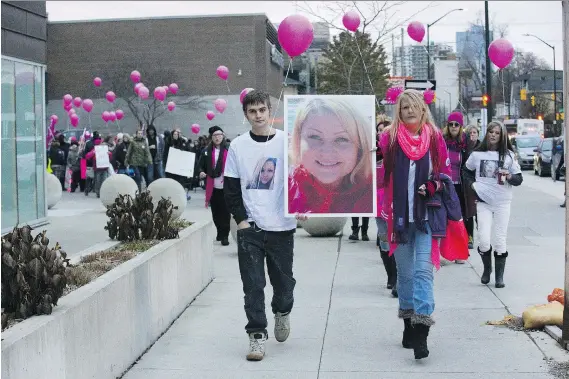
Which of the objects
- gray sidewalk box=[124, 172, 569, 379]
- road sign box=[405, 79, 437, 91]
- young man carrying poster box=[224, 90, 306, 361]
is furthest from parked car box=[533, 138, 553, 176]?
young man carrying poster box=[224, 90, 306, 361]

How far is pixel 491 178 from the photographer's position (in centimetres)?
912

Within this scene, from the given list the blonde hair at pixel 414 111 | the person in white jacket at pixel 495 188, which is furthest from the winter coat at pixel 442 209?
the person in white jacket at pixel 495 188

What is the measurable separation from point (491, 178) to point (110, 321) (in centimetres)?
483

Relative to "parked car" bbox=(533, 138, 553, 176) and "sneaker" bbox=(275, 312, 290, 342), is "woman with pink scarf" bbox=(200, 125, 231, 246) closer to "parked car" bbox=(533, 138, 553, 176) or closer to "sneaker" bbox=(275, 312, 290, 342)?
"sneaker" bbox=(275, 312, 290, 342)

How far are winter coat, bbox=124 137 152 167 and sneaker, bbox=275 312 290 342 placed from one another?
15.6m

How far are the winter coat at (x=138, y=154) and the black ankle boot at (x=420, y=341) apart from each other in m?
16.4

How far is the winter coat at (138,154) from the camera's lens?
21.8m

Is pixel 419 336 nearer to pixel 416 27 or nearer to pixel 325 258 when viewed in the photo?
pixel 325 258

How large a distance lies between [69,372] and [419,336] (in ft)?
8.10

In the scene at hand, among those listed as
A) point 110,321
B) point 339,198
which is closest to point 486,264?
point 339,198

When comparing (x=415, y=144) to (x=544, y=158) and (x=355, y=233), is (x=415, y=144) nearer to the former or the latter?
(x=355, y=233)

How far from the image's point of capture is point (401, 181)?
6203 mm

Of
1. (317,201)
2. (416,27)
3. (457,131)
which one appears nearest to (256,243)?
(317,201)

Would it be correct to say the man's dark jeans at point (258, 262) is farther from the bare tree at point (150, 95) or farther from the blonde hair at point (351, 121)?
the bare tree at point (150, 95)
